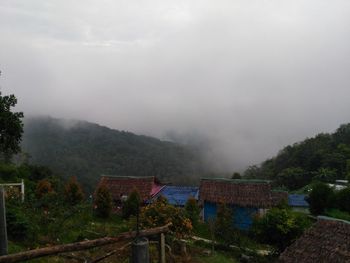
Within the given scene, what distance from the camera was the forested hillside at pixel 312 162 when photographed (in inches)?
2089

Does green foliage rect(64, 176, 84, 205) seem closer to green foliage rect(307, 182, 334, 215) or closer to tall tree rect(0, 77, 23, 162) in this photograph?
tall tree rect(0, 77, 23, 162)

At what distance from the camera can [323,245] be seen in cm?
1545

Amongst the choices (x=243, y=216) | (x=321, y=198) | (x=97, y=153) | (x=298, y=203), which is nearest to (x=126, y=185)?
(x=243, y=216)

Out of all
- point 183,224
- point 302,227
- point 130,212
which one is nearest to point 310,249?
Result: point 302,227

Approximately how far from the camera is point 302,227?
765 inches

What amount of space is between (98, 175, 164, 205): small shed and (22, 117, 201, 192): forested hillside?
1818 centimetres

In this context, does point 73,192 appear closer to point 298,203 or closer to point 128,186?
point 128,186

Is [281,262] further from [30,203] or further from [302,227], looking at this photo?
[30,203]

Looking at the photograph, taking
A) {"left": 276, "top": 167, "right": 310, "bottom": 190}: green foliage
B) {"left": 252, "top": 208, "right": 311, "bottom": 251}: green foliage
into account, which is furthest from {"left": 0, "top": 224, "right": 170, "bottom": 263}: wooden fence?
{"left": 276, "top": 167, "right": 310, "bottom": 190}: green foliage

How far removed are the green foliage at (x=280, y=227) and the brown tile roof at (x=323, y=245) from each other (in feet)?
8.01

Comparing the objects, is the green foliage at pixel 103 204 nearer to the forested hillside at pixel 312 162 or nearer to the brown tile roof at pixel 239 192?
the brown tile roof at pixel 239 192

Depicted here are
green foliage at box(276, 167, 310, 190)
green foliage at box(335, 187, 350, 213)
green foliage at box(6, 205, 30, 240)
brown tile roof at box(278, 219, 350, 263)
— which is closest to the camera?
green foliage at box(6, 205, 30, 240)

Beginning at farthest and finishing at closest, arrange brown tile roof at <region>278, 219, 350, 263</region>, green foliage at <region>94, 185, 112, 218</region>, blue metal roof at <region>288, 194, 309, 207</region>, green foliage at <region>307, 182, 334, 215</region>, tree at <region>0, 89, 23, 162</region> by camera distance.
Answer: blue metal roof at <region>288, 194, 309, 207</region>, green foliage at <region>307, 182, 334, 215</region>, green foliage at <region>94, 185, 112, 218</region>, tree at <region>0, 89, 23, 162</region>, brown tile roof at <region>278, 219, 350, 263</region>

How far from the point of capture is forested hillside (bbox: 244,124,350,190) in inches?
2089
